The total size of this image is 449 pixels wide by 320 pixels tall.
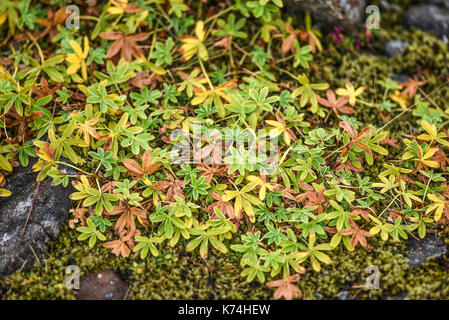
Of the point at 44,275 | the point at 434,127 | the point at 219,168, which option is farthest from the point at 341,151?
the point at 44,275

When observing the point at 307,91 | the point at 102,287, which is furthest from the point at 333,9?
the point at 102,287

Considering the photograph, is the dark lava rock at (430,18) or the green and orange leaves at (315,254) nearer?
the green and orange leaves at (315,254)

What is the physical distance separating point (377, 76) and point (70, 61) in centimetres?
276

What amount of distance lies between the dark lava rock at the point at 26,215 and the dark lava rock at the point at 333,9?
2.65 meters

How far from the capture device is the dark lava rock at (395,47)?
12.2 ft

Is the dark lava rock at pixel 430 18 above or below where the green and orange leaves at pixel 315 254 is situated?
above

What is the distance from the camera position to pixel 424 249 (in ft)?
8.30

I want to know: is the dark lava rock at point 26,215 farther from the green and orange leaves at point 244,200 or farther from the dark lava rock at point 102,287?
the green and orange leaves at point 244,200

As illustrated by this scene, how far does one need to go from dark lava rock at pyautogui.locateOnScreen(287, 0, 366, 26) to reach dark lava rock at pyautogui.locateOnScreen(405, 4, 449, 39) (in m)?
0.71

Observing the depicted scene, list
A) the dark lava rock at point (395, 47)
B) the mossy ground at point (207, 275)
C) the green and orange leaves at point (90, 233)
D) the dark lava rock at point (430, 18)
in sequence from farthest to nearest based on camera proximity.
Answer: the dark lava rock at point (430, 18)
the dark lava rock at point (395, 47)
the green and orange leaves at point (90, 233)
the mossy ground at point (207, 275)

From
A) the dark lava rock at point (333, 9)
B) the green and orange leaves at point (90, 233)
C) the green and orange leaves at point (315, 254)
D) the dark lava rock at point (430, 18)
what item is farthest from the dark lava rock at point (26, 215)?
the dark lava rock at point (430, 18)

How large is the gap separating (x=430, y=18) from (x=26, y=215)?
13.8 feet

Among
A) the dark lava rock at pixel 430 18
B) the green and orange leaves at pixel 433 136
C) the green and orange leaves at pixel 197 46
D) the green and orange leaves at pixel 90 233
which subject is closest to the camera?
the green and orange leaves at pixel 90 233
